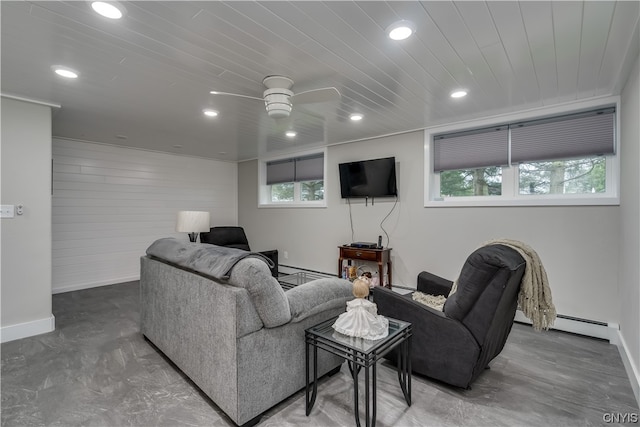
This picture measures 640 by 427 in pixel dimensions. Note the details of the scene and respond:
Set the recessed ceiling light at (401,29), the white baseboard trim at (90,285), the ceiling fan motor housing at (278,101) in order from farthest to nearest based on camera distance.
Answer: the white baseboard trim at (90,285), the ceiling fan motor housing at (278,101), the recessed ceiling light at (401,29)

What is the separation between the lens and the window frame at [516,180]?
285cm

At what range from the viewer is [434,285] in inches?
112

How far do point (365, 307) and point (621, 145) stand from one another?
2.89 metres

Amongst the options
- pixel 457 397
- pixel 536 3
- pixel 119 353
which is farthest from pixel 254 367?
pixel 536 3

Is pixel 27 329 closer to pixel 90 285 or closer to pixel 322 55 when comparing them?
pixel 90 285

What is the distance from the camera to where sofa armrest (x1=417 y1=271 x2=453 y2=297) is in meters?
2.77

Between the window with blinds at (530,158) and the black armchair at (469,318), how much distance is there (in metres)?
1.87

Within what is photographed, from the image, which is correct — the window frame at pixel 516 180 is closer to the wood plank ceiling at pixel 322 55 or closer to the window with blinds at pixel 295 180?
the wood plank ceiling at pixel 322 55

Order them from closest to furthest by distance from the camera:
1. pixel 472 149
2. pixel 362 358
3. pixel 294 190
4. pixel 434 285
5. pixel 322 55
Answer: pixel 362 358, pixel 322 55, pixel 434 285, pixel 472 149, pixel 294 190

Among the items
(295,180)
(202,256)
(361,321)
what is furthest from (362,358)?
(295,180)

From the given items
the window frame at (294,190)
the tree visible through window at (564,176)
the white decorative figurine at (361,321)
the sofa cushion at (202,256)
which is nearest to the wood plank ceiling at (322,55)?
the tree visible through window at (564,176)

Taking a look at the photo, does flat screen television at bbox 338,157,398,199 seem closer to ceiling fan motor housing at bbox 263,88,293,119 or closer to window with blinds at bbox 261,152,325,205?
window with blinds at bbox 261,152,325,205

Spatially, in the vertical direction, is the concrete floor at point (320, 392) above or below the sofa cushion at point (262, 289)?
below

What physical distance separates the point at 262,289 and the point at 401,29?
1.75 meters
